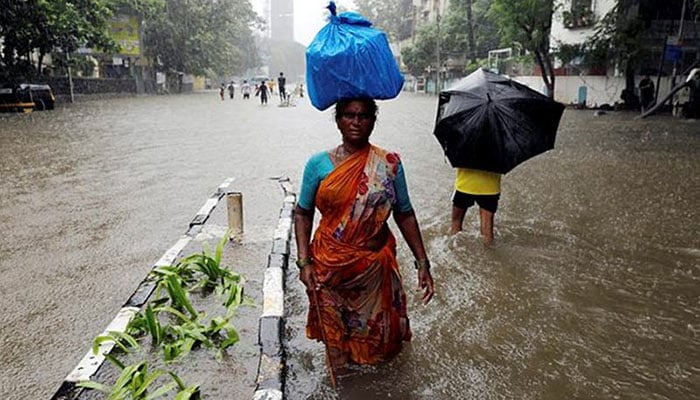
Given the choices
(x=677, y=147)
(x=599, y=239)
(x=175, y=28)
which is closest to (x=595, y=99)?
(x=677, y=147)

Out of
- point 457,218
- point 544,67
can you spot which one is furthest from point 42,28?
point 457,218

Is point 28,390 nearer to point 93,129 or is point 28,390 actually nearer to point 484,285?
point 484,285

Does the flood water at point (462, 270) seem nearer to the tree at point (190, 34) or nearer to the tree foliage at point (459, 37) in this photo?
the tree foliage at point (459, 37)

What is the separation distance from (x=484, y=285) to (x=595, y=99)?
1005 inches

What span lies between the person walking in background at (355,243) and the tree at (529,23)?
74.2ft

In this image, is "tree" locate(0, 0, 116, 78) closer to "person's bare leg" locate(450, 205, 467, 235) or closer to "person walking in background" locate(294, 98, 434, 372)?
"person's bare leg" locate(450, 205, 467, 235)

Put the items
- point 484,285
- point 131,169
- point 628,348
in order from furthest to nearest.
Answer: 1. point 131,169
2. point 484,285
3. point 628,348

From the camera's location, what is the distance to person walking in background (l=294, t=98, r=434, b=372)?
2852mm

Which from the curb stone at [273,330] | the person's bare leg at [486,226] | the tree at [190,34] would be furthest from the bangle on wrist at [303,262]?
the tree at [190,34]

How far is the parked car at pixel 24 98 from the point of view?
952 inches

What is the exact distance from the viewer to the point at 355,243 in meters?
2.92

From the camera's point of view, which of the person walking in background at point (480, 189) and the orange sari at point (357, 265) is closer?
the orange sari at point (357, 265)

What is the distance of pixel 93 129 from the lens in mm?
17156

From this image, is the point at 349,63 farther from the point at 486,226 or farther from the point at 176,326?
the point at 486,226
